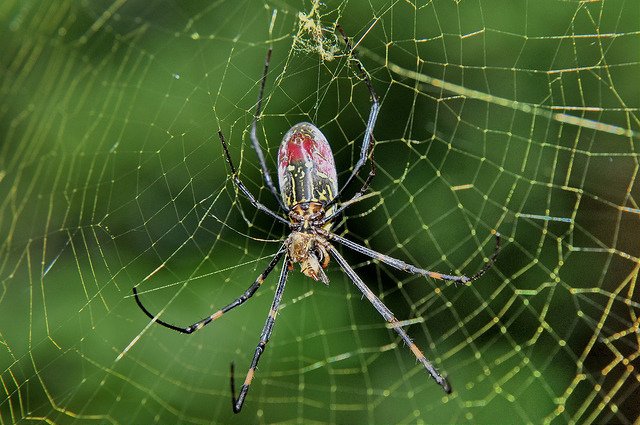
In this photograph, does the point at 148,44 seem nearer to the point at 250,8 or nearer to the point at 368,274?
the point at 250,8

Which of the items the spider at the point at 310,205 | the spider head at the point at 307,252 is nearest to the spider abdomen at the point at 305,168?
the spider at the point at 310,205

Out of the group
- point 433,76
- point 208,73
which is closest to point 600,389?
point 433,76

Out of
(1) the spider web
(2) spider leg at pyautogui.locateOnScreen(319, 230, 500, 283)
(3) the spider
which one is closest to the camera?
(3) the spider

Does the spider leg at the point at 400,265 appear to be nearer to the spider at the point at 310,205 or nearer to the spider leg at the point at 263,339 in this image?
the spider at the point at 310,205

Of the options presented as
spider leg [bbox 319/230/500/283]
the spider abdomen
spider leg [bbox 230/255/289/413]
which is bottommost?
spider leg [bbox 230/255/289/413]

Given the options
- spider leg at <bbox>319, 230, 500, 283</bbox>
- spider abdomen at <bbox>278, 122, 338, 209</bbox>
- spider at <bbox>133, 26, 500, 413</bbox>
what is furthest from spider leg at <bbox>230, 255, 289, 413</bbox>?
spider abdomen at <bbox>278, 122, 338, 209</bbox>

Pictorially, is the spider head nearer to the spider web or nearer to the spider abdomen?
the spider abdomen

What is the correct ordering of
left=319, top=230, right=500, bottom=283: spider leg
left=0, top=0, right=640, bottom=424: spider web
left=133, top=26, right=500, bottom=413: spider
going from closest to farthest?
1. left=133, top=26, right=500, bottom=413: spider
2. left=319, top=230, right=500, bottom=283: spider leg
3. left=0, top=0, right=640, bottom=424: spider web
